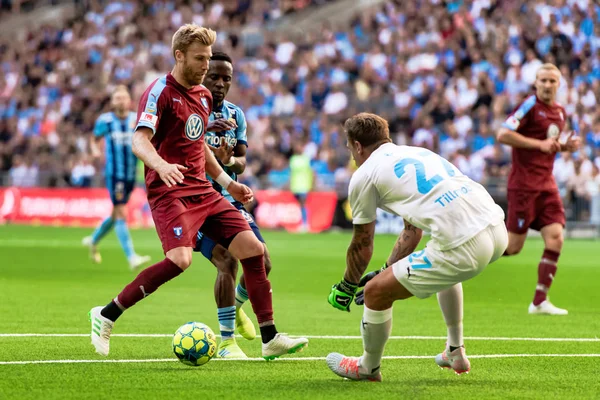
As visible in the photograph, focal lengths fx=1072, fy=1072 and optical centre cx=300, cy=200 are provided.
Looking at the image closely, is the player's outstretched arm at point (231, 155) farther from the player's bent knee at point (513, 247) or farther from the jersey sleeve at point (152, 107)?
the player's bent knee at point (513, 247)

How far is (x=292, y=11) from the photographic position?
37031 mm

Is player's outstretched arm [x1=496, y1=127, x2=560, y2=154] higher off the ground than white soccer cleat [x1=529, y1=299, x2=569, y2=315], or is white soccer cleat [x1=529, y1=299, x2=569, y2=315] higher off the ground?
player's outstretched arm [x1=496, y1=127, x2=560, y2=154]

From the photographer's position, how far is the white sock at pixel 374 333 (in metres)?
6.87

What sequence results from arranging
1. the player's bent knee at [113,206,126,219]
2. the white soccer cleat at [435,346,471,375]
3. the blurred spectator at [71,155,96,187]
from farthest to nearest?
the blurred spectator at [71,155,96,187] → the player's bent knee at [113,206,126,219] → the white soccer cleat at [435,346,471,375]

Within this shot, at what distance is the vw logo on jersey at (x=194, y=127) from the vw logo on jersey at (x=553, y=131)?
546cm

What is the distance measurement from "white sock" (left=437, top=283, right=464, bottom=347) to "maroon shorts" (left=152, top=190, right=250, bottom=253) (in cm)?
168

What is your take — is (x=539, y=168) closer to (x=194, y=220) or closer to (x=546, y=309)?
(x=546, y=309)

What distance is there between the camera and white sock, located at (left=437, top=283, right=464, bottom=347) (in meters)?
7.32

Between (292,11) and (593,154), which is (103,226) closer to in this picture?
(593,154)

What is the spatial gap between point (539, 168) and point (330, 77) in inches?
797

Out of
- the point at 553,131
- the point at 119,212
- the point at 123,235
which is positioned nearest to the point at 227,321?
the point at 553,131

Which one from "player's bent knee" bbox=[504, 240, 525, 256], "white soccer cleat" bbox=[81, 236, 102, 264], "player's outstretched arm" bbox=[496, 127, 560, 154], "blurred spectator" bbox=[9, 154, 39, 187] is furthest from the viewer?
Answer: "blurred spectator" bbox=[9, 154, 39, 187]

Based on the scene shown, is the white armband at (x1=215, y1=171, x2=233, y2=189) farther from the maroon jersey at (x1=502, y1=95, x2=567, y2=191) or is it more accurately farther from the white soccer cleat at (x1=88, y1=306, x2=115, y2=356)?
the maroon jersey at (x1=502, y1=95, x2=567, y2=191)

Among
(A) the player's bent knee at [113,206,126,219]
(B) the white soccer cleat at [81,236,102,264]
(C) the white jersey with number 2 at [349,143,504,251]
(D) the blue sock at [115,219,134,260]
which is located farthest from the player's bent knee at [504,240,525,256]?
(B) the white soccer cleat at [81,236,102,264]
